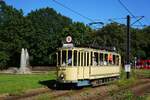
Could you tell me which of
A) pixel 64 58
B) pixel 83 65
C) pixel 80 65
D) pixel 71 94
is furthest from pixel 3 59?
pixel 71 94

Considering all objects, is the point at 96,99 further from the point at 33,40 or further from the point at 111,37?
the point at 111,37

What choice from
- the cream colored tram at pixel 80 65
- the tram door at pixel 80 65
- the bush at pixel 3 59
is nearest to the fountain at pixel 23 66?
the bush at pixel 3 59

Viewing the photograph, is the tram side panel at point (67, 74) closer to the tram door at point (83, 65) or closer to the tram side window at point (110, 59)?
the tram door at point (83, 65)

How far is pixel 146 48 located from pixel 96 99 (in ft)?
377

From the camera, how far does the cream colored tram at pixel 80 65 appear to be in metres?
31.9

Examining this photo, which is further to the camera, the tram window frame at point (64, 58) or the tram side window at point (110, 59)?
the tram side window at point (110, 59)

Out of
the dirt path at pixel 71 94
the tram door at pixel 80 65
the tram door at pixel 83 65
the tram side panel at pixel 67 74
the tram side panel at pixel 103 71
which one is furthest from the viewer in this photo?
the tram side panel at pixel 103 71

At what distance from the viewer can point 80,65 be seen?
32.4 m

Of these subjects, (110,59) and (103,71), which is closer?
(103,71)

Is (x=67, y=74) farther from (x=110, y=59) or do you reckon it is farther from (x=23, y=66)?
(x=23, y=66)

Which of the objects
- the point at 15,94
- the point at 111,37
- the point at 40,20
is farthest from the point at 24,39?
the point at 15,94

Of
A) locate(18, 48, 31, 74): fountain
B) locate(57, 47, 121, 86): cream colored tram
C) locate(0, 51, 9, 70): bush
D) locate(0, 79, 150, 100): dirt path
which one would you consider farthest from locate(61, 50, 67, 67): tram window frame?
locate(0, 51, 9, 70): bush

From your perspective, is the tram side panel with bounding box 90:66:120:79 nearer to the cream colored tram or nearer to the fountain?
the cream colored tram

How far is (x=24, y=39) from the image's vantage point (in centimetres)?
9650
